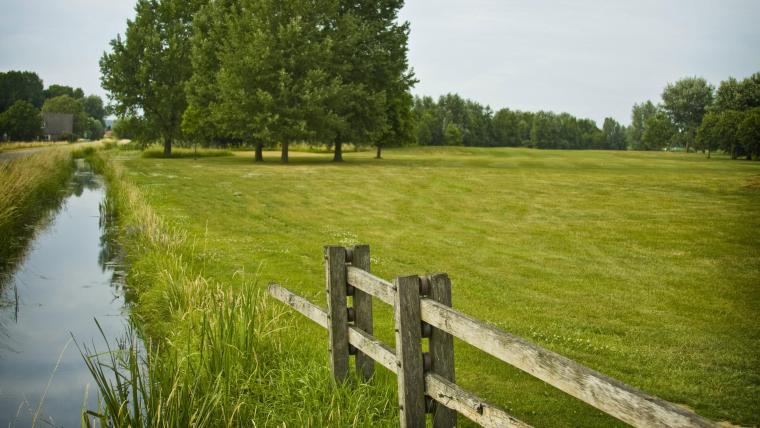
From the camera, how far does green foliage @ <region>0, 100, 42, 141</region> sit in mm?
79125

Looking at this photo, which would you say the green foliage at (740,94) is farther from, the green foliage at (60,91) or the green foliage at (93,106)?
the green foliage at (93,106)

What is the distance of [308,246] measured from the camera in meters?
16.3

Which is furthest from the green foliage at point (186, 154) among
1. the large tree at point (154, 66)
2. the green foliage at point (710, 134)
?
the green foliage at point (710, 134)

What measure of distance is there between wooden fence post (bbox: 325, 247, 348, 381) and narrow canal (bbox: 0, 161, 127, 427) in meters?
2.34

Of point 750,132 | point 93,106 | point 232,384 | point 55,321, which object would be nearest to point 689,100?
point 750,132

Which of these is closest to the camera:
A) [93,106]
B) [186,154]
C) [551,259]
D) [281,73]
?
[551,259]

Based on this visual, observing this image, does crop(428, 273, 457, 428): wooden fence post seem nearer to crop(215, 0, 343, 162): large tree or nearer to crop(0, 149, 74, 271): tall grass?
crop(0, 149, 74, 271): tall grass

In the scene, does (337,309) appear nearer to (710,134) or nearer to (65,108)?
(710,134)

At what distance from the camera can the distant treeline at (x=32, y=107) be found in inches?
3187

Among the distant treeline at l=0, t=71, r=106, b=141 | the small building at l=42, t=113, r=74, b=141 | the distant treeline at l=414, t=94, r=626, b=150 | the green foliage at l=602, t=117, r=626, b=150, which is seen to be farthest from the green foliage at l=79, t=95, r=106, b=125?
the green foliage at l=602, t=117, r=626, b=150

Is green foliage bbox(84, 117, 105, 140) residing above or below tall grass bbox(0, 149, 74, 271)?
above

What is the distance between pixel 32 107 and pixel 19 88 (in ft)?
136

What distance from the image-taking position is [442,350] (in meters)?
4.92

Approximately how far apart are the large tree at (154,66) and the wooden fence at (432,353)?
2248 inches
